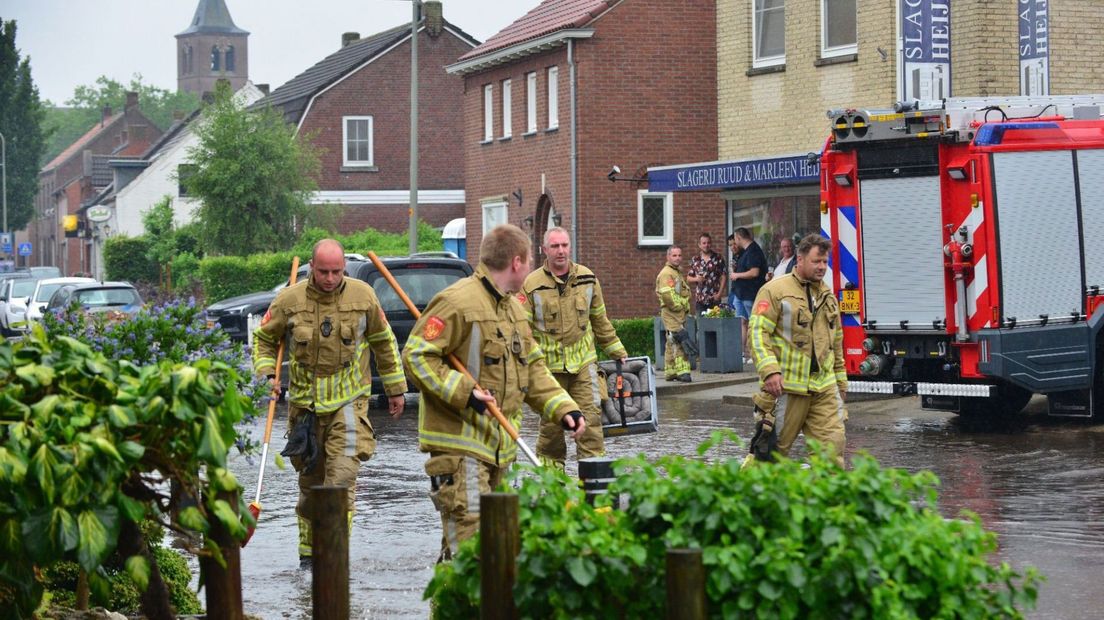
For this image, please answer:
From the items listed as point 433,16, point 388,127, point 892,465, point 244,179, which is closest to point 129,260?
point 388,127

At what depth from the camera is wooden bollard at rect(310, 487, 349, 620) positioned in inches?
200

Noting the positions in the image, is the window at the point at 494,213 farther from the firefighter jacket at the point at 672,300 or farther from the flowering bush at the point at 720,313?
the firefighter jacket at the point at 672,300

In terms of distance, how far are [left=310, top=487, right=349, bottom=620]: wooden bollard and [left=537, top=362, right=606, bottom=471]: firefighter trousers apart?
533 cm

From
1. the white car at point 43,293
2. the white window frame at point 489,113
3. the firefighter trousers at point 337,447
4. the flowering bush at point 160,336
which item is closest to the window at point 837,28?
the white window frame at point 489,113

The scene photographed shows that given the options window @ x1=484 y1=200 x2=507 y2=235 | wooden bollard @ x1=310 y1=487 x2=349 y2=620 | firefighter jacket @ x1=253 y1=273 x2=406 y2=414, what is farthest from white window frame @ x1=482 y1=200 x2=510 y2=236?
wooden bollard @ x1=310 y1=487 x2=349 y2=620

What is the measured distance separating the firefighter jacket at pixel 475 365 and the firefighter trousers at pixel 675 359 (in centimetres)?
1384

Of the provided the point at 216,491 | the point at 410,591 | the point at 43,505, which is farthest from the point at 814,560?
the point at 410,591

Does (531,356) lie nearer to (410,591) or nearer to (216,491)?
(410,591)

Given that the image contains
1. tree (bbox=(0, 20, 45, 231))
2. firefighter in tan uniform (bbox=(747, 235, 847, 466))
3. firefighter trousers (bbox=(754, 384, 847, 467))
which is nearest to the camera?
firefighter in tan uniform (bbox=(747, 235, 847, 466))

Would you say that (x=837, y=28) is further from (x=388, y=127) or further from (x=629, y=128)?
Answer: (x=388, y=127)

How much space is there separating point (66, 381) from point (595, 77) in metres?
26.5

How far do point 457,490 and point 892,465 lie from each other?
6108 millimetres

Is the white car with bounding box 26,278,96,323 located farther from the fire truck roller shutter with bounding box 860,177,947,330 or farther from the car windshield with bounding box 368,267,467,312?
the fire truck roller shutter with bounding box 860,177,947,330

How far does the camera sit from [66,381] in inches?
199
